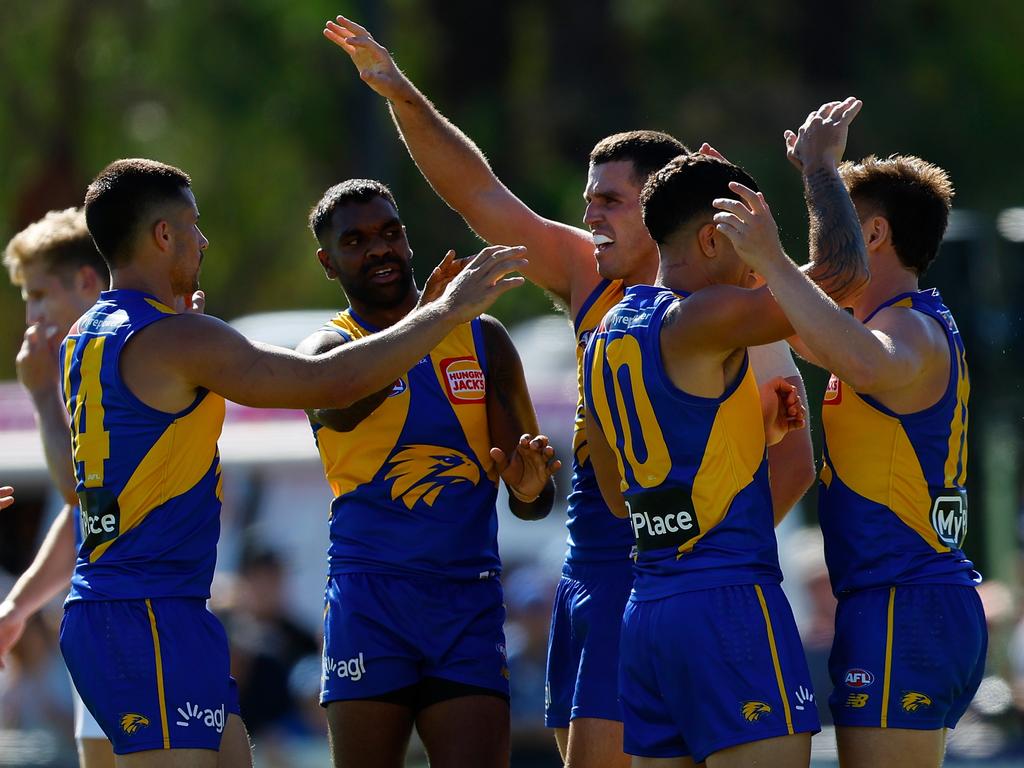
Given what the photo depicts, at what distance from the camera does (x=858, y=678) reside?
15.8 feet

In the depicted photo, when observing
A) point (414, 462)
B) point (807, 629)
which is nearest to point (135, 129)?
point (807, 629)

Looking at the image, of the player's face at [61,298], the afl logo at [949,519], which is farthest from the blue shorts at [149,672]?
the afl logo at [949,519]

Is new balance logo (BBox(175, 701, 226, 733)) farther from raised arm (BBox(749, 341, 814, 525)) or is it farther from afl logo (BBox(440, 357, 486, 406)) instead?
raised arm (BBox(749, 341, 814, 525))

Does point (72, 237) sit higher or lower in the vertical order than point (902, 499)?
higher

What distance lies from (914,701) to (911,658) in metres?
0.13

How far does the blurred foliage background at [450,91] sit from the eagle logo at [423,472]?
11950mm

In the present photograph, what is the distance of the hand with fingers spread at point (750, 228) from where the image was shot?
456 centimetres

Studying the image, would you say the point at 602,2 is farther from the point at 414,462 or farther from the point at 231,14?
the point at 414,462

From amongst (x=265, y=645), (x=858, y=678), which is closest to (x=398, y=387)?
(x=858, y=678)

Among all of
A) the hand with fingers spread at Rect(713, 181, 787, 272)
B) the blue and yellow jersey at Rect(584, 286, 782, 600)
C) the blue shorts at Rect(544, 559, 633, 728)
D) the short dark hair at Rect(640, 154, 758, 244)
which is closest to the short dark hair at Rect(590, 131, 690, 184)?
the short dark hair at Rect(640, 154, 758, 244)

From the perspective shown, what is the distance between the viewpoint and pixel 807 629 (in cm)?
1009

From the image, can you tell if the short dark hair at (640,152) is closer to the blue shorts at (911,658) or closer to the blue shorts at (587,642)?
the blue shorts at (587,642)

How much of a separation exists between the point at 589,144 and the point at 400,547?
46.0ft

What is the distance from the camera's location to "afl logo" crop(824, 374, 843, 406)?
500cm
